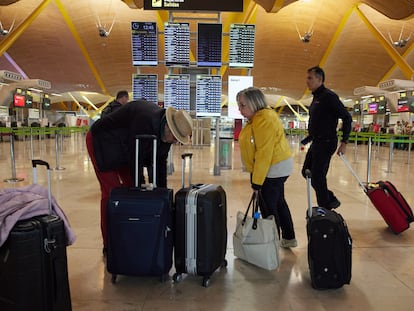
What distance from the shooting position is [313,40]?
2853cm

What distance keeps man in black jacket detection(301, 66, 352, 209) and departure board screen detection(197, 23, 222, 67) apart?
12.2ft

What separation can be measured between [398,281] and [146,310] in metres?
1.96

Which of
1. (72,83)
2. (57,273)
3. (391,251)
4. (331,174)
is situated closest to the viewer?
(57,273)

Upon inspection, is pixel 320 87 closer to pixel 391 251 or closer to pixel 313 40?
pixel 391 251

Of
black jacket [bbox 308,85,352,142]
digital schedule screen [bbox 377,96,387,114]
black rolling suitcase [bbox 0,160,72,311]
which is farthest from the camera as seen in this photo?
digital schedule screen [bbox 377,96,387,114]

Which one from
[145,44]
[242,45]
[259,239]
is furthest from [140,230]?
[242,45]

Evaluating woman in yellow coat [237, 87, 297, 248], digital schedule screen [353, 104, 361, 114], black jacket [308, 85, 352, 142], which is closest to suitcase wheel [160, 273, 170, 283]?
woman in yellow coat [237, 87, 297, 248]

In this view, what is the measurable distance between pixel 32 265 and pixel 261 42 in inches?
1185

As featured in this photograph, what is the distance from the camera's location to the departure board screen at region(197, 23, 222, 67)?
7098 millimetres

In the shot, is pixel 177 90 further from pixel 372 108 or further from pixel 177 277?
pixel 372 108

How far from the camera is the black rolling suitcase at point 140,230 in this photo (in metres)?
2.31

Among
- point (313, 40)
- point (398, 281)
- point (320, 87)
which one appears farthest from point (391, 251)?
point (313, 40)

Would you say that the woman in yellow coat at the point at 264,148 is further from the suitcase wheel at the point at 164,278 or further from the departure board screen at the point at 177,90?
the departure board screen at the point at 177,90

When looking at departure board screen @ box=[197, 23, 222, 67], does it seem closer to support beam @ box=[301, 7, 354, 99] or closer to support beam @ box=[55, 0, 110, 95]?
support beam @ box=[301, 7, 354, 99]
